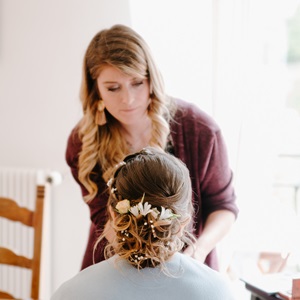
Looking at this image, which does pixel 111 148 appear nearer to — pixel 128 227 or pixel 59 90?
pixel 128 227

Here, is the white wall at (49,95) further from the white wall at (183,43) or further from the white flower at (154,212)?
the white flower at (154,212)

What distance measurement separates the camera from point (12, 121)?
3023 mm

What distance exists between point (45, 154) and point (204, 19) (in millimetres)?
1009

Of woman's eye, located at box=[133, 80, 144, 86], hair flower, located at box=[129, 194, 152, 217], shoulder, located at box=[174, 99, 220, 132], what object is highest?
woman's eye, located at box=[133, 80, 144, 86]

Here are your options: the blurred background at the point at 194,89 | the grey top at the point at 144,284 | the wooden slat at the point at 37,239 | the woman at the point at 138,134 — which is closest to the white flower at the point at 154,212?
the grey top at the point at 144,284

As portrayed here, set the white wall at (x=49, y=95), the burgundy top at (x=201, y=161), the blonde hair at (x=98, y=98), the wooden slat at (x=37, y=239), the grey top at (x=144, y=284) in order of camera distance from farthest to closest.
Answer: the white wall at (x=49, y=95)
the wooden slat at (x=37, y=239)
the burgundy top at (x=201, y=161)
the blonde hair at (x=98, y=98)
the grey top at (x=144, y=284)

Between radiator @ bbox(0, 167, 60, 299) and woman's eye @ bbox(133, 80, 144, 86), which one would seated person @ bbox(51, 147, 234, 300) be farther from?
radiator @ bbox(0, 167, 60, 299)

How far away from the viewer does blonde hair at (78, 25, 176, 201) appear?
5.94 ft

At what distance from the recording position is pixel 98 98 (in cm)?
197

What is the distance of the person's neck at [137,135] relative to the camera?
198 cm

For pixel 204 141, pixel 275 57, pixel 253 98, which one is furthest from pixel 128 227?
pixel 275 57

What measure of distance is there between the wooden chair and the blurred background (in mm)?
843

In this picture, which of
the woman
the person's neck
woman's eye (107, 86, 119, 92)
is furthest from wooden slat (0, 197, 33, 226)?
woman's eye (107, 86, 119, 92)

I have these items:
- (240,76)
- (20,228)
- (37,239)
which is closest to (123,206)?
(37,239)
